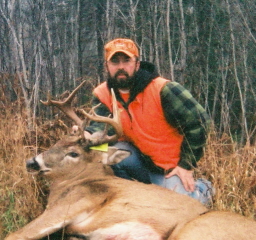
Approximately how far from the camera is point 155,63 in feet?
26.8

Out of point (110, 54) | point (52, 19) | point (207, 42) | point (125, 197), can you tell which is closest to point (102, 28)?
point (52, 19)

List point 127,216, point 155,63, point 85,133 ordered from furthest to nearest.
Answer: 1. point 155,63
2. point 85,133
3. point 127,216

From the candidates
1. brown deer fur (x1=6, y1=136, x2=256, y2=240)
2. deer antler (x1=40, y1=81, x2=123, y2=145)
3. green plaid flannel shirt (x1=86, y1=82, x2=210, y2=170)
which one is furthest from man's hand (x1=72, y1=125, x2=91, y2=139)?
brown deer fur (x1=6, y1=136, x2=256, y2=240)

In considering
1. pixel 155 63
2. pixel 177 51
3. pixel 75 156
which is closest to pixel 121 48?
pixel 75 156

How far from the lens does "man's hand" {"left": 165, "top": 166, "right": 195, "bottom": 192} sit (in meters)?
4.60

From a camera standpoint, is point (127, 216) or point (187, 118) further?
point (187, 118)

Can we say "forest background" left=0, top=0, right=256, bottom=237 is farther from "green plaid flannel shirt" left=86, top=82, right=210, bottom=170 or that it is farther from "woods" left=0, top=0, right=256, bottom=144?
"green plaid flannel shirt" left=86, top=82, right=210, bottom=170

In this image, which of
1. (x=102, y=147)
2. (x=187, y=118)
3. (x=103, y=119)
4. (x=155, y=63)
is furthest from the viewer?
(x=155, y=63)

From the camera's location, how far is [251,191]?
4668 mm

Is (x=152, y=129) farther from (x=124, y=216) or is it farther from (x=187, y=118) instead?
(x=124, y=216)

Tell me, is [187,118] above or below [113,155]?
above

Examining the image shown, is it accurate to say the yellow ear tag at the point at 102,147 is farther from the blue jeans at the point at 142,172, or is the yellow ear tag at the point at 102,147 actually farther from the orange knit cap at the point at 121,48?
the orange knit cap at the point at 121,48

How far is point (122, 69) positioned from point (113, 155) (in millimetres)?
1057

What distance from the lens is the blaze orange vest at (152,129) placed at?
485cm
